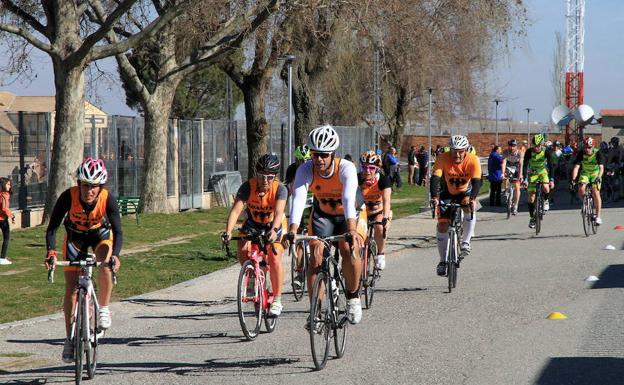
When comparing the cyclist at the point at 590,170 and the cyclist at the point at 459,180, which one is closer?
the cyclist at the point at 459,180

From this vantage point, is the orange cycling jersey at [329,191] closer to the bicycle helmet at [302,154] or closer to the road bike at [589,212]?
the bicycle helmet at [302,154]

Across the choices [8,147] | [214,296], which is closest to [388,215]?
[214,296]

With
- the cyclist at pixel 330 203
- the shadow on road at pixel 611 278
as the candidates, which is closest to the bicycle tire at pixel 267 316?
the cyclist at pixel 330 203

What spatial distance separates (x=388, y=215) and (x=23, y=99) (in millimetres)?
52865

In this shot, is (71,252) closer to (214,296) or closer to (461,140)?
(214,296)

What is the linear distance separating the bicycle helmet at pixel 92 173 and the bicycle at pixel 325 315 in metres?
1.56

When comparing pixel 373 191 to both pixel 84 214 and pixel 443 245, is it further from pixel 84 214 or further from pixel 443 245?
pixel 84 214

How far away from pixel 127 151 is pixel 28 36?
8.41m

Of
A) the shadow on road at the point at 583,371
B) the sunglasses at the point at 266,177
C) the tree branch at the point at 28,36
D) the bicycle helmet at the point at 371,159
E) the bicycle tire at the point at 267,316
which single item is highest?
the tree branch at the point at 28,36

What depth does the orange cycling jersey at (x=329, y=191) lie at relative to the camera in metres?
9.41

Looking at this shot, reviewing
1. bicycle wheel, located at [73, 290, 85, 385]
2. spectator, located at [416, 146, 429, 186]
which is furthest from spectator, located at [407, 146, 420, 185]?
bicycle wheel, located at [73, 290, 85, 385]

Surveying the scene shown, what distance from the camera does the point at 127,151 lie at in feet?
92.9

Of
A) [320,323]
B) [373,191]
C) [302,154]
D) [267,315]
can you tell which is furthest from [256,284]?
[302,154]

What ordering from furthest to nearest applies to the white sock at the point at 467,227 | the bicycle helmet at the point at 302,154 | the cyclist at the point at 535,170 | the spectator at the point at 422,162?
the spectator at the point at 422,162 < the cyclist at the point at 535,170 < the bicycle helmet at the point at 302,154 < the white sock at the point at 467,227
